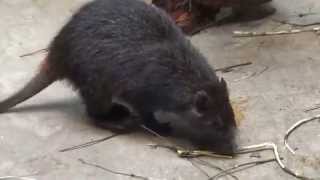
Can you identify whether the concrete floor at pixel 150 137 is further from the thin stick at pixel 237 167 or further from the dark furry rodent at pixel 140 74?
the dark furry rodent at pixel 140 74

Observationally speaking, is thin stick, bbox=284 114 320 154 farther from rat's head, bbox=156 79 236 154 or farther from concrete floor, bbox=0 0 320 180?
rat's head, bbox=156 79 236 154

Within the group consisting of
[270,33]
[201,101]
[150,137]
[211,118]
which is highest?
[201,101]

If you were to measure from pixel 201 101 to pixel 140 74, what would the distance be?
1.56 feet

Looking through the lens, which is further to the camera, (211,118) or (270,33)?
(270,33)

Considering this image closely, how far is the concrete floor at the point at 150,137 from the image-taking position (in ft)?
15.4

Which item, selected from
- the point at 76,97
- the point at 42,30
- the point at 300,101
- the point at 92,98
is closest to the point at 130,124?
the point at 92,98

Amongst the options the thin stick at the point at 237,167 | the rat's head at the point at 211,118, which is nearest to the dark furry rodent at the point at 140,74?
the rat's head at the point at 211,118

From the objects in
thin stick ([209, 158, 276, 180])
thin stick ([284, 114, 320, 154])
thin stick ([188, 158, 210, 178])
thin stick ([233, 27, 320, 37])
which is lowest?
thin stick ([233, 27, 320, 37])

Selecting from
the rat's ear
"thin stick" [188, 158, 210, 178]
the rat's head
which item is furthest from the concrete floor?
the rat's ear

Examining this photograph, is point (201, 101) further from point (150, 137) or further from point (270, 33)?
point (270, 33)

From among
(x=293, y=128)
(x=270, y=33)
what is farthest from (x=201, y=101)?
(x=270, y=33)

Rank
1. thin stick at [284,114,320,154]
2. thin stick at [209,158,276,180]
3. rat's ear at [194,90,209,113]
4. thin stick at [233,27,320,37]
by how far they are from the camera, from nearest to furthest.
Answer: thin stick at [209,158,276,180] → rat's ear at [194,90,209,113] → thin stick at [284,114,320,154] → thin stick at [233,27,320,37]

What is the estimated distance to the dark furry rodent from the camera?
482 centimetres

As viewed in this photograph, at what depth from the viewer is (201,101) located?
15.6 feet
